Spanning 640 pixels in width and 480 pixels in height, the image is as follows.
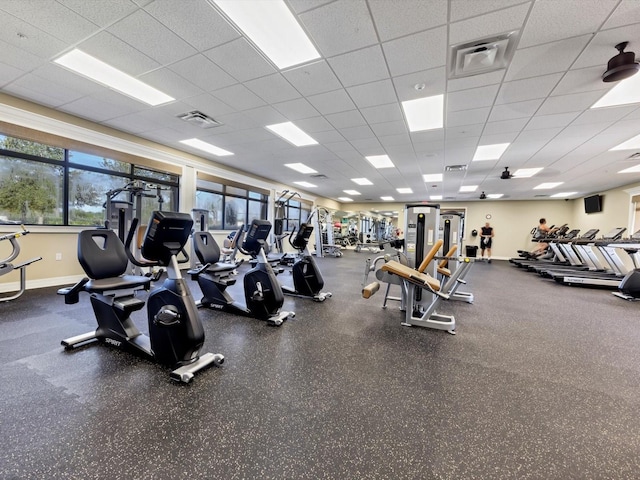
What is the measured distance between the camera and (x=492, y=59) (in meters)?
2.55

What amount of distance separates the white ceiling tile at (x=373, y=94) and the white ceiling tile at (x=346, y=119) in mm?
271

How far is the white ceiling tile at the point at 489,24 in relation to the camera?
1996 mm

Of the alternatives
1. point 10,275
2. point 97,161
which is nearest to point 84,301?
point 10,275

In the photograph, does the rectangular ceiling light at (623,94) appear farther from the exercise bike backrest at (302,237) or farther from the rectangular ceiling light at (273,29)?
the exercise bike backrest at (302,237)

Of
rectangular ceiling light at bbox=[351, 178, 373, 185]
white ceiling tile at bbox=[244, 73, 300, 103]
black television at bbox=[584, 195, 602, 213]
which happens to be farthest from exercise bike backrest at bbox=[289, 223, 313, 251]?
black television at bbox=[584, 195, 602, 213]

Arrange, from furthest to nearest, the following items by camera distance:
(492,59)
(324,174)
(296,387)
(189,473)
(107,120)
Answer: (324,174)
(107,120)
(492,59)
(296,387)
(189,473)

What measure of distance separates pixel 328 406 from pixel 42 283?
5.31 metres

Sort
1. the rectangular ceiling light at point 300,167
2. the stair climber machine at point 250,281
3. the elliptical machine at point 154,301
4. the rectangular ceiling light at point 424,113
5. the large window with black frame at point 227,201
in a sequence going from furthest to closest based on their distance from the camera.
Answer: the large window with black frame at point 227,201, the rectangular ceiling light at point 300,167, the rectangular ceiling light at point 424,113, the stair climber machine at point 250,281, the elliptical machine at point 154,301

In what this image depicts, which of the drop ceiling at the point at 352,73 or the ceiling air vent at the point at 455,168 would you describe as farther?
the ceiling air vent at the point at 455,168

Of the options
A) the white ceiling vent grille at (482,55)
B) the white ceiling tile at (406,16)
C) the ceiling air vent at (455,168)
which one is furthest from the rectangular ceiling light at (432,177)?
the white ceiling tile at (406,16)

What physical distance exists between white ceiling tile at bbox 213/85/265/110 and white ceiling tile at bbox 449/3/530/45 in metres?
2.37

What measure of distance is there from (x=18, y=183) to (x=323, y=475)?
576 centimetres

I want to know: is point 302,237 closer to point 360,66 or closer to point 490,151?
point 360,66

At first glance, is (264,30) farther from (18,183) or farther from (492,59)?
(18,183)
